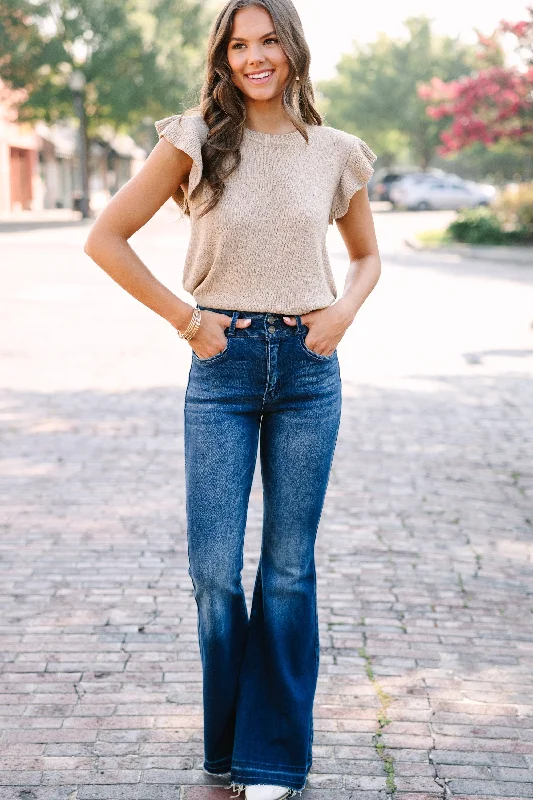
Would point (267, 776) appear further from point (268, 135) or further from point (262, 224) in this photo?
point (268, 135)

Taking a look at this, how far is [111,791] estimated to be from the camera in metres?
2.69

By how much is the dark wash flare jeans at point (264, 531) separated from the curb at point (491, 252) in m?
19.5

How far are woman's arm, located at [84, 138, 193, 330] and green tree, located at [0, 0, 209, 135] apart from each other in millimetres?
31340

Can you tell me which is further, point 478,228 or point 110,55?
point 110,55

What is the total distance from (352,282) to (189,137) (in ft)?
2.05

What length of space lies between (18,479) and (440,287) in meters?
11.4

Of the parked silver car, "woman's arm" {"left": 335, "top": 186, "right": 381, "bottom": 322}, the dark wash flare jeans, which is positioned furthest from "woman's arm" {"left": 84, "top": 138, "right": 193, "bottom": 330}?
the parked silver car

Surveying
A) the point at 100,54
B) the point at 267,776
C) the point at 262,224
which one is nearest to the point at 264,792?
the point at 267,776

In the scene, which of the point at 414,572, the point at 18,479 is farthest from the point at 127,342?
the point at 414,572

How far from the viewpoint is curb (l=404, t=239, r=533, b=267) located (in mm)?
21984

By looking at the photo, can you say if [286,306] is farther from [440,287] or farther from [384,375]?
[440,287]

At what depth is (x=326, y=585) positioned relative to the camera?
4.28 m

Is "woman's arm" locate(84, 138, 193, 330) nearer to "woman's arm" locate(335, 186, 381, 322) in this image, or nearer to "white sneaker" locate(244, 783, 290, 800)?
"woman's arm" locate(335, 186, 381, 322)

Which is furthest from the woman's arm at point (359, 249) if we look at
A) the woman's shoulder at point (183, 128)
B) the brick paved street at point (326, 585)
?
the brick paved street at point (326, 585)
